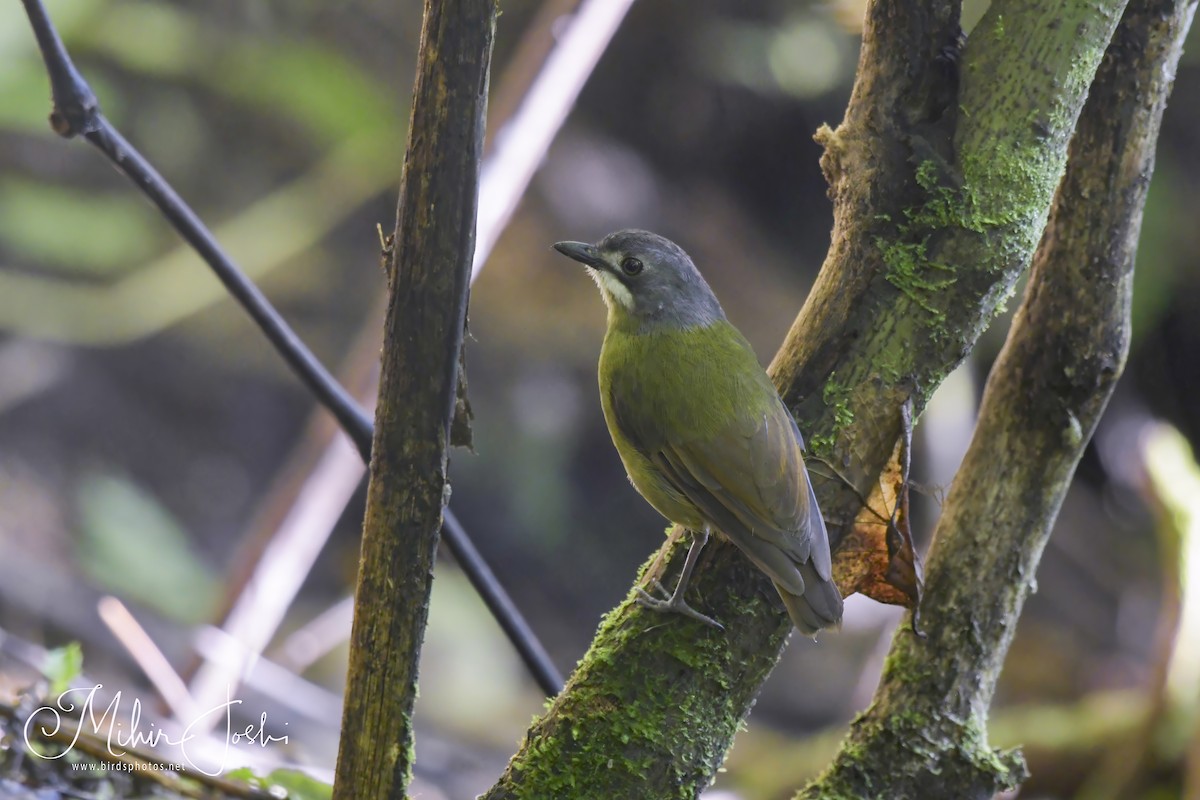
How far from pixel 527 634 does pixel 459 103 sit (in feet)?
3.39

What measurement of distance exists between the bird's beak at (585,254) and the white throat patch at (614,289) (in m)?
0.02

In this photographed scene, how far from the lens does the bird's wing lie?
1.71 metres

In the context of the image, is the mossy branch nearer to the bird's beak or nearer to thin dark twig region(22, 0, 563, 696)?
thin dark twig region(22, 0, 563, 696)

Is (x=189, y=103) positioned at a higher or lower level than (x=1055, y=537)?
higher

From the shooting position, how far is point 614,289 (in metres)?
2.49

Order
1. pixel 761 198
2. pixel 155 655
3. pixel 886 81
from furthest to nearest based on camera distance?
pixel 761 198 < pixel 155 655 < pixel 886 81

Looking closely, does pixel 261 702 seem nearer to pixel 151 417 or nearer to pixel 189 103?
pixel 151 417

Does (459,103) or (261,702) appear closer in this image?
(459,103)

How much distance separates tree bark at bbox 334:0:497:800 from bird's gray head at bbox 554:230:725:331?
118cm

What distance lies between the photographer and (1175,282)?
5.08m

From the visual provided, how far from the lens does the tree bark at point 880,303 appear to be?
1.65 metres

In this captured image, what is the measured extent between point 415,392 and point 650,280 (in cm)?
124

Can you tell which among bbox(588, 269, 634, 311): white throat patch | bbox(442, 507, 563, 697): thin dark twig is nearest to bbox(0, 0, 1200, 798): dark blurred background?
bbox(588, 269, 634, 311): white throat patch

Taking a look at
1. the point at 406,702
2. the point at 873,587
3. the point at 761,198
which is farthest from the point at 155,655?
the point at 761,198
